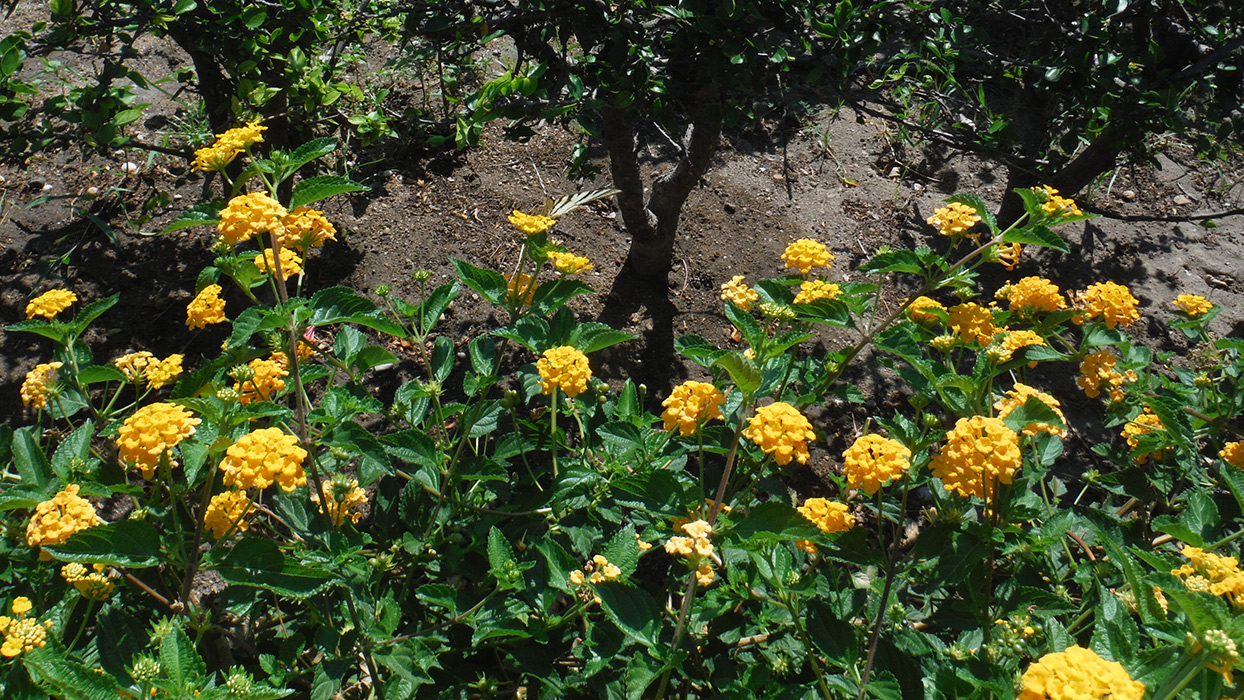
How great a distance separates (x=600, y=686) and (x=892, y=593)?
70 centimetres

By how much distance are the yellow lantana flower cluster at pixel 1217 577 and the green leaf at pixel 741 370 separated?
2.67ft

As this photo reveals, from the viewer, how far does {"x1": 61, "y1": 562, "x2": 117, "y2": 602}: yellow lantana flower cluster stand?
1.45 metres

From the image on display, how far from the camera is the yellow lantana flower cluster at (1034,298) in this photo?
201cm

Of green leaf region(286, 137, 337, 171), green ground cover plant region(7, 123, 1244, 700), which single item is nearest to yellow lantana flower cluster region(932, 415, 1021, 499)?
green ground cover plant region(7, 123, 1244, 700)

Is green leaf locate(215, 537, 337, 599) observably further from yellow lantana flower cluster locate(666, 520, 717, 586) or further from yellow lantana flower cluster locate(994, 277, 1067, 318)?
yellow lantana flower cluster locate(994, 277, 1067, 318)

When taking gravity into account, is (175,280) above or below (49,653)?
below

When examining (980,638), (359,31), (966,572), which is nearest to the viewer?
(966,572)

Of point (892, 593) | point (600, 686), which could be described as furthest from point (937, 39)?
point (600, 686)

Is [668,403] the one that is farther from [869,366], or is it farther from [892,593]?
[869,366]

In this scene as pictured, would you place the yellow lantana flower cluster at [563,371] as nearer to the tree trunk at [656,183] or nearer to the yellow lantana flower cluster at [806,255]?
the yellow lantana flower cluster at [806,255]

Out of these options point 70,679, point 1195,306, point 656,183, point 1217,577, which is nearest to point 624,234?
point 656,183

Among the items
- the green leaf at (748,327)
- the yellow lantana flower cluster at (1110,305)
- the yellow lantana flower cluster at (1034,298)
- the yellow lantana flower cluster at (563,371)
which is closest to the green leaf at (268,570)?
the yellow lantana flower cluster at (563,371)

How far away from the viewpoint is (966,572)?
5.04ft

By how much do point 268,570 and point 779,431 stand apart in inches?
38.7
